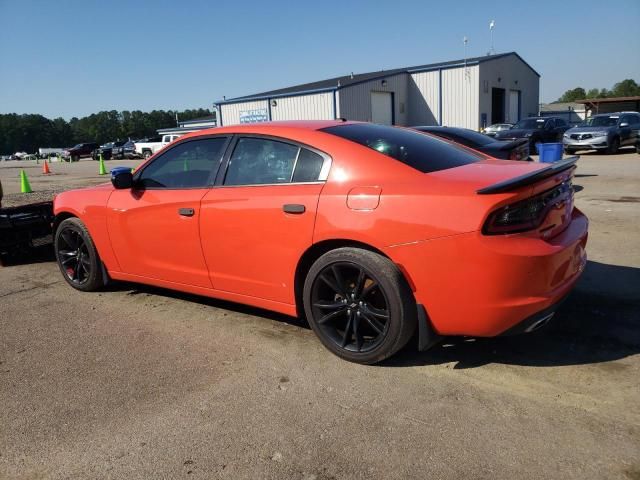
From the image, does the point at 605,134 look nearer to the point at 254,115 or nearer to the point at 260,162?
the point at 260,162

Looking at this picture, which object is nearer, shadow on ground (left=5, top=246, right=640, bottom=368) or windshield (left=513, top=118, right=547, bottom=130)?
shadow on ground (left=5, top=246, right=640, bottom=368)

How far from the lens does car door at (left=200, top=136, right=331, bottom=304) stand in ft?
11.2

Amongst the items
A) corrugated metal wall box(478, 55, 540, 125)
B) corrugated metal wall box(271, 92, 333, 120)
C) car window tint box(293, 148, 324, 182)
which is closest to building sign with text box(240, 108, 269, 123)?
corrugated metal wall box(271, 92, 333, 120)

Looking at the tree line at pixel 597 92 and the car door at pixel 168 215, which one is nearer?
the car door at pixel 168 215

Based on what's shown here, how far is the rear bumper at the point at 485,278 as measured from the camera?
2.76m

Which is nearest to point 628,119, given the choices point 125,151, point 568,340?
point 568,340

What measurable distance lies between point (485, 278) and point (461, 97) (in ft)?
107

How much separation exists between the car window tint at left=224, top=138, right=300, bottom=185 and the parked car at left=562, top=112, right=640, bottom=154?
770 inches

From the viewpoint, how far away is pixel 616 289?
4465mm

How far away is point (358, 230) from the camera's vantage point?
3.12 m

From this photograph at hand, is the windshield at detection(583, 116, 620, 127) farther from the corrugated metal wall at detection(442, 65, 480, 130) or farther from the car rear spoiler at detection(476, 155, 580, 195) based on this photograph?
the car rear spoiler at detection(476, 155, 580, 195)

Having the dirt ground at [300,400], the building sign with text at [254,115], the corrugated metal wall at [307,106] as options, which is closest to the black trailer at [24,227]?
the dirt ground at [300,400]

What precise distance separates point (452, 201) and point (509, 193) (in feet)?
0.98

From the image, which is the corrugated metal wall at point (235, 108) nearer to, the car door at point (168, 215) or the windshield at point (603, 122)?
the windshield at point (603, 122)
